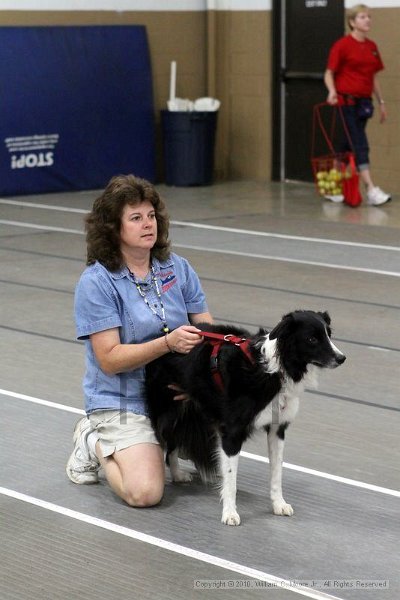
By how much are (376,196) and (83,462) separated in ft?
28.0

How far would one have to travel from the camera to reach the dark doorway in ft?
48.6

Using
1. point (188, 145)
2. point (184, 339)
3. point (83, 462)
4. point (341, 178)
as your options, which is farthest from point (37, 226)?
point (184, 339)

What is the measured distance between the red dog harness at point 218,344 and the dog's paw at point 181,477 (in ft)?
2.08

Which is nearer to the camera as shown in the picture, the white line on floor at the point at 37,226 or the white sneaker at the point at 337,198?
the white line on floor at the point at 37,226

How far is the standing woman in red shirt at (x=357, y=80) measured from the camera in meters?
12.6

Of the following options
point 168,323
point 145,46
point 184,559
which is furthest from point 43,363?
point 145,46

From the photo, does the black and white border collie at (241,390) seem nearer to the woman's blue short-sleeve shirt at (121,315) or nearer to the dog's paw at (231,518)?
the dog's paw at (231,518)

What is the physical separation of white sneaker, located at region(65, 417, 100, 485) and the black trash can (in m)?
10.4

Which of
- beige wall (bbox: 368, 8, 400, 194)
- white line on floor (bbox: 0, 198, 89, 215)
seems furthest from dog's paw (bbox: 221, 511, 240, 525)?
beige wall (bbox: 368, 8, 400, 194)

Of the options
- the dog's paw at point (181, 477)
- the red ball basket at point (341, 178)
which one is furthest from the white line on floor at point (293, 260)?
the dog's paw at point (181, 477)

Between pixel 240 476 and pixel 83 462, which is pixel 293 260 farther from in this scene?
pixel 83 462

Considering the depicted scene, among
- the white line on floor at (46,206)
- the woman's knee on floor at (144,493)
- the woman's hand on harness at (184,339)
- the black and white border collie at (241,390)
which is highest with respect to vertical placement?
the woman's hand on harness at (184,339)

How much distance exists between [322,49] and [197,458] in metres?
10.9

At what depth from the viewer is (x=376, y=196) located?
509 inches
